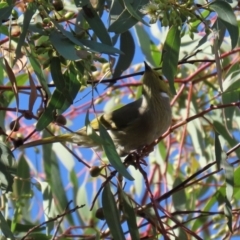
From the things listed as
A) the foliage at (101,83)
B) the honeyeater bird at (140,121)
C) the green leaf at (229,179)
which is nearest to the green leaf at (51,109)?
the foliage at (101,83)

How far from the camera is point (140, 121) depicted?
10.4 feet

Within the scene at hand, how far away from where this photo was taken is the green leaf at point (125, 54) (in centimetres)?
235

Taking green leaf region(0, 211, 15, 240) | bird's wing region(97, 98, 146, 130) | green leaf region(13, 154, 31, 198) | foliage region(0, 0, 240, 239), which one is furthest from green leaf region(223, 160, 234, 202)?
bird's wing region(97, 98, 146, 130)

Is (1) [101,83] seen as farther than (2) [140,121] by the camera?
No

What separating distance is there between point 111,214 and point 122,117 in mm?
1010

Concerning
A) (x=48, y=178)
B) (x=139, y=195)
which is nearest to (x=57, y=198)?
(x=48, y=178)

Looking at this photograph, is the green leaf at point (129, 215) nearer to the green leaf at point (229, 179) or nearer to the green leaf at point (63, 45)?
the green leaf at point (229, 179)

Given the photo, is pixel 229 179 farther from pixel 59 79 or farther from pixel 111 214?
pixel 59 79

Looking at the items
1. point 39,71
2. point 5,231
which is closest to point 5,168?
point 5,231

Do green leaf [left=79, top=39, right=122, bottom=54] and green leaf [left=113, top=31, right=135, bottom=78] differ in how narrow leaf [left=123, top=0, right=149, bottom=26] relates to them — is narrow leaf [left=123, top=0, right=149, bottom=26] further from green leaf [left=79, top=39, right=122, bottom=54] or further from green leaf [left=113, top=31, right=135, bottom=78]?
green leaf [left=113, top=31, right=135, bottom=78]

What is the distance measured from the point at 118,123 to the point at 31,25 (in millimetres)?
1265

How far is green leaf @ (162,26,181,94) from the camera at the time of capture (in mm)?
2162

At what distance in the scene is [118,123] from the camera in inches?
124

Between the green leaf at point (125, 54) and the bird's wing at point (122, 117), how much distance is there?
2.56 ft
